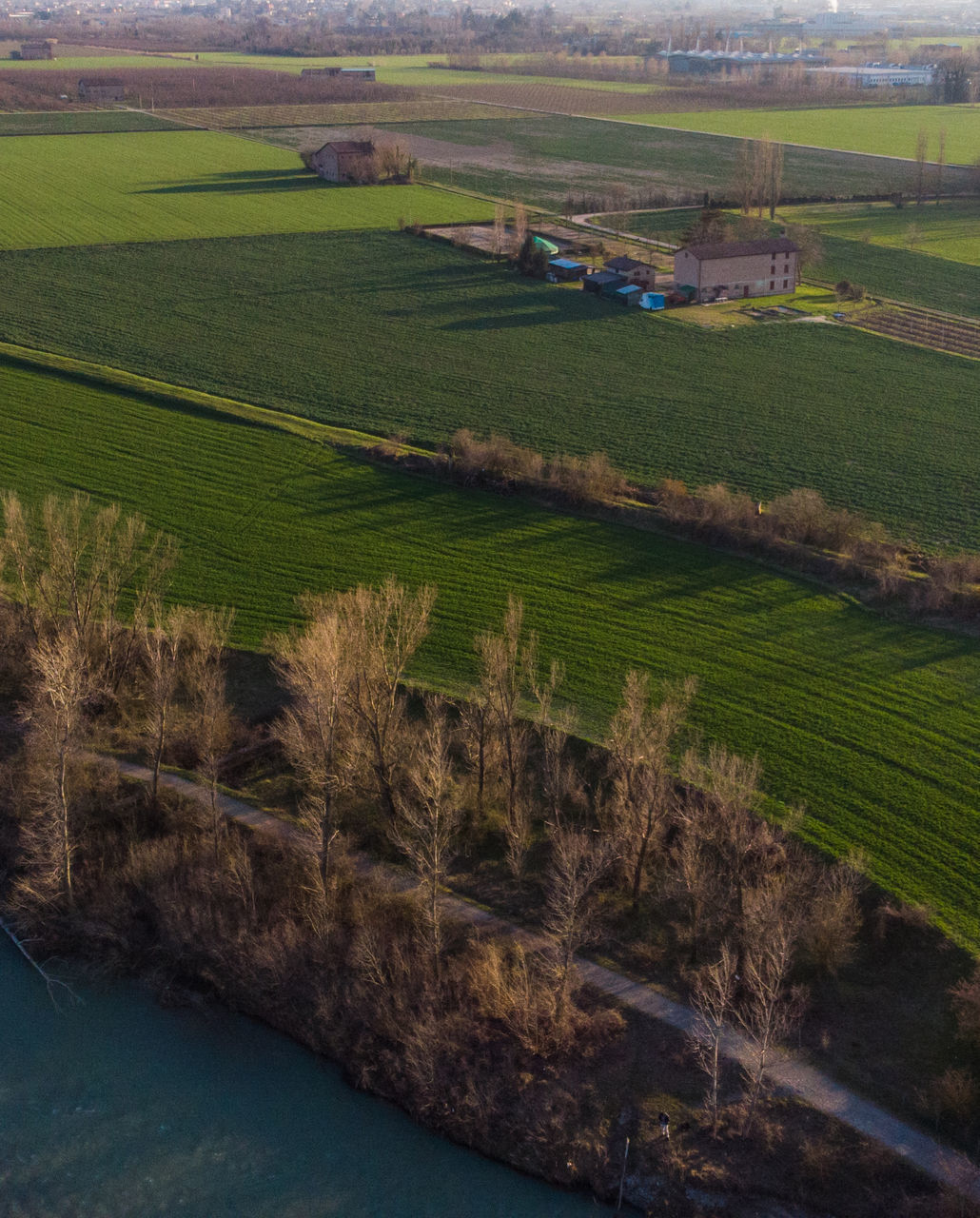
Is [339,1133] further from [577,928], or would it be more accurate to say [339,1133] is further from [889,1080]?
[889,1080]

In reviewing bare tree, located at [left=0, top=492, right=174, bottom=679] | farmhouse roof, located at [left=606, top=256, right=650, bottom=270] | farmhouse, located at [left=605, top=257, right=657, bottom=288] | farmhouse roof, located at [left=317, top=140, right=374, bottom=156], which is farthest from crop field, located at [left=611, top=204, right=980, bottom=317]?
bare tree, located at [left=0, top=492, right=174, bottom=679]

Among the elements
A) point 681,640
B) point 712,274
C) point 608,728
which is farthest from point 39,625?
point 712,274

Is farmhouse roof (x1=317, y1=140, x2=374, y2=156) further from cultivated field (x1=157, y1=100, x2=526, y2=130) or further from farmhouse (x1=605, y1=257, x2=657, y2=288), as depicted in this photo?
farmhouse (x1=605, y1=257, x2=657, y2=288)

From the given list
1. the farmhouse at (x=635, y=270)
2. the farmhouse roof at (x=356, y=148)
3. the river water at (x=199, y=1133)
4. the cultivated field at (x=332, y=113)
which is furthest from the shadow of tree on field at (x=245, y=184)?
the river water at (x=199, y=1133)

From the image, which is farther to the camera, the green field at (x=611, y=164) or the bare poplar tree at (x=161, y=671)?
the green field at (x=611, y=164)

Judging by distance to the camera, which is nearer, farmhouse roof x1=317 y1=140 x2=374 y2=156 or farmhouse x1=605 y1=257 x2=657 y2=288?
farmhouse x1=605 y1=257 x2=657 y2=288

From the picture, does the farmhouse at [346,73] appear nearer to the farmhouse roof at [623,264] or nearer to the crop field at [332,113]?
the crop field at [332,113]

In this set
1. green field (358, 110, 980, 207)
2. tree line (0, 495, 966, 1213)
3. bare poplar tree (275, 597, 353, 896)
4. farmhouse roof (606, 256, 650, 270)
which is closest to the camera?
tree line (0, 495, 966, 1213)
